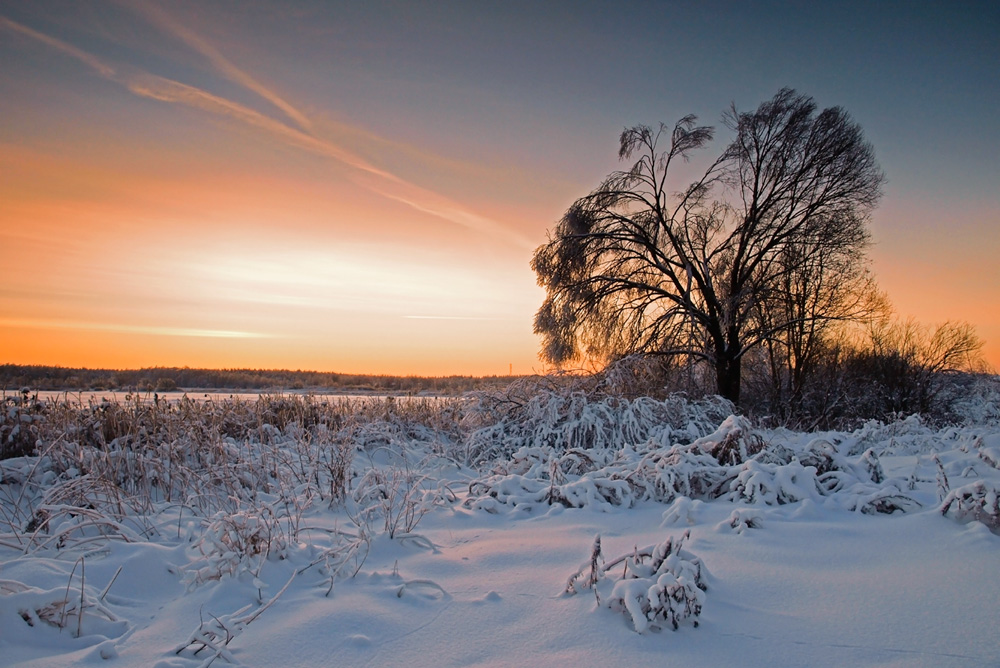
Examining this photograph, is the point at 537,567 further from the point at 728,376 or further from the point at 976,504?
the point at 728,376

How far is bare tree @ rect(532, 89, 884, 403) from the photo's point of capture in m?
13.6

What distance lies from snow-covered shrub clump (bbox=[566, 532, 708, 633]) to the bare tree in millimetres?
11286

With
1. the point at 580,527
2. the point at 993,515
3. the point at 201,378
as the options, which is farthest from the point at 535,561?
the point at 201,378

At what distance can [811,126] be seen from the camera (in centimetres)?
1350

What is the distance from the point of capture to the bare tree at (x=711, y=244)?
13.6 meters

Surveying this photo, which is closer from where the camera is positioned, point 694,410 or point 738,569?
point 738,569

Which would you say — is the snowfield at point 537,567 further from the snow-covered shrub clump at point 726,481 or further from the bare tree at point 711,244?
the bare tree at point 711,244

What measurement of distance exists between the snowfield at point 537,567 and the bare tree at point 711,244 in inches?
332

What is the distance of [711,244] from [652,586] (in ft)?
45.4

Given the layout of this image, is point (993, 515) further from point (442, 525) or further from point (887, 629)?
point (442, 525)

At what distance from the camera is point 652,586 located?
237 cm

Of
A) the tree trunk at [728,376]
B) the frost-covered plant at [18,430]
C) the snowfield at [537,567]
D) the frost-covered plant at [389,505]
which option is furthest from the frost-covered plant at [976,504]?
the tree trunk at [728,376]

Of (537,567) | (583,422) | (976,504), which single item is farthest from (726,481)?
(583,422)

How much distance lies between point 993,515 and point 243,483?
5.97 metres
